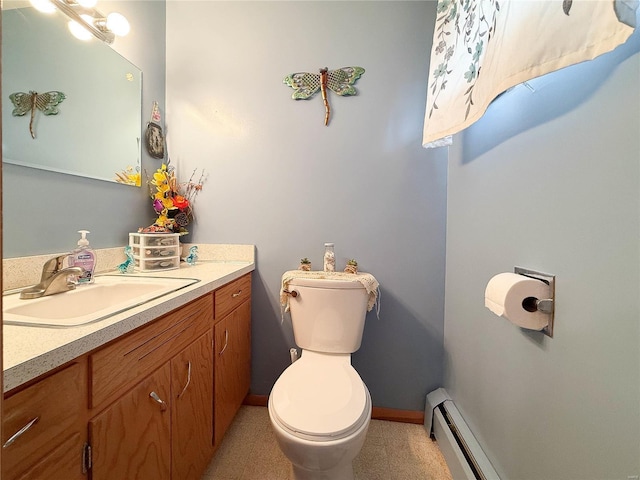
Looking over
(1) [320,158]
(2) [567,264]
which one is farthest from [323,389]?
(1) [320,158]

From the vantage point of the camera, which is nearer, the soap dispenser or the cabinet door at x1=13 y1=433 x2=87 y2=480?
the cabinet door at x1=13 y1=433 x2=87 y2=480

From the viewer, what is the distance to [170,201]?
147 cm

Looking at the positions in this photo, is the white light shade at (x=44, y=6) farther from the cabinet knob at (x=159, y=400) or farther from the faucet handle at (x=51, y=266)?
the cabinet knob at (x=159, y=400)

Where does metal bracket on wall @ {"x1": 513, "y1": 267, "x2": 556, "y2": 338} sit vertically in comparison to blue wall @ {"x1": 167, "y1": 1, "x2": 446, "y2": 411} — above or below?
below

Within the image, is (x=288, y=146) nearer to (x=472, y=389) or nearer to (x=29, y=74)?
(x=29, y=74)

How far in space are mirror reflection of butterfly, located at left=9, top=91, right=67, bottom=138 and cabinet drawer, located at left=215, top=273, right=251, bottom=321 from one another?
2.96ft

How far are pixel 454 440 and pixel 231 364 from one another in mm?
1054

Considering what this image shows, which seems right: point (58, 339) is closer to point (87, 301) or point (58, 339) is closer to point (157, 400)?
point (157, 400)

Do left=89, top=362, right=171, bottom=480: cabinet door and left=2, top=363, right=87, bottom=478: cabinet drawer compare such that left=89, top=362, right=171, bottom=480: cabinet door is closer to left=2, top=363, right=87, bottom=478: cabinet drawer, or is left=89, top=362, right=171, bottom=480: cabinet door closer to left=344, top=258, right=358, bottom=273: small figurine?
left=2, top=363, right=87, bottom=478: cabinet drawer

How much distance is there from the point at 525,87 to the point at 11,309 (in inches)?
67.6

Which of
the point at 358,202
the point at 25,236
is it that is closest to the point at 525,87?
the point at 358,202

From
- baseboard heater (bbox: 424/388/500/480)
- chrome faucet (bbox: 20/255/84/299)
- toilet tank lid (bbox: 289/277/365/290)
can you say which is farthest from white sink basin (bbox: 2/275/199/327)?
baseboard heater (bbox: 424/388/500/480)

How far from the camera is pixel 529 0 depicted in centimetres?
72

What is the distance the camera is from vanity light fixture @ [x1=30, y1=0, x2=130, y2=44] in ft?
3.31
